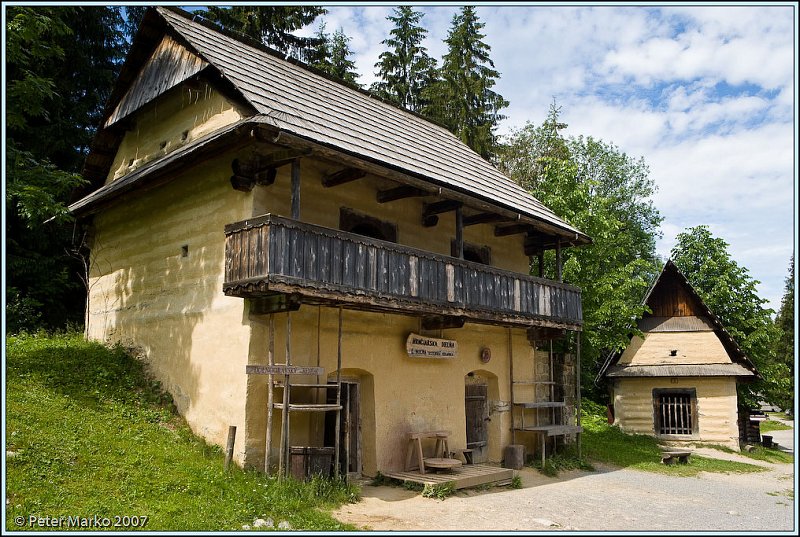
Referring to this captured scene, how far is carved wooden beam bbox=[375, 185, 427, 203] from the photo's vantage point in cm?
1365

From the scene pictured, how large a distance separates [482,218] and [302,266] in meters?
6.49

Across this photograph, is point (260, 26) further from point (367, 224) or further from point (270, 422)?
point (270, 422)

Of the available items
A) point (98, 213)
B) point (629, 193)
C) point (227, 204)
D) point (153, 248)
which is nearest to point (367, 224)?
point (227, 204)

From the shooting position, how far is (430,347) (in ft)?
47.1

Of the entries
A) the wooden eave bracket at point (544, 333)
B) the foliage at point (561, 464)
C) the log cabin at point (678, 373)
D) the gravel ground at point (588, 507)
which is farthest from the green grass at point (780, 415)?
the wooden eave bracket at point (544, 333)

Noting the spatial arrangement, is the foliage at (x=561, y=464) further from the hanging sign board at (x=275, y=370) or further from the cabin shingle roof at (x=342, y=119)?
the hanging sign board at (x=275, y=370)

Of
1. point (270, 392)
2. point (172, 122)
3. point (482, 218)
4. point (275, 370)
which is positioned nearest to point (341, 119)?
point (172, 122)

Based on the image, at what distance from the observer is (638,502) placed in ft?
41.5

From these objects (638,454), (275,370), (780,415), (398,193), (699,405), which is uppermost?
(398,193)

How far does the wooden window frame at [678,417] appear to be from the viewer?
23797 mm

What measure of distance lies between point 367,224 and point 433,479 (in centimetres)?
525

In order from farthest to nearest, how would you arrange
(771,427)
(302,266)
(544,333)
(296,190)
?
(771,427) < (544,333) < (296,190) < (302,266)

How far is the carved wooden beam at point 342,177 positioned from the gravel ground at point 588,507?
5.63 m

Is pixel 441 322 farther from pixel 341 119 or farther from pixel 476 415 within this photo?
pixel 341 119
